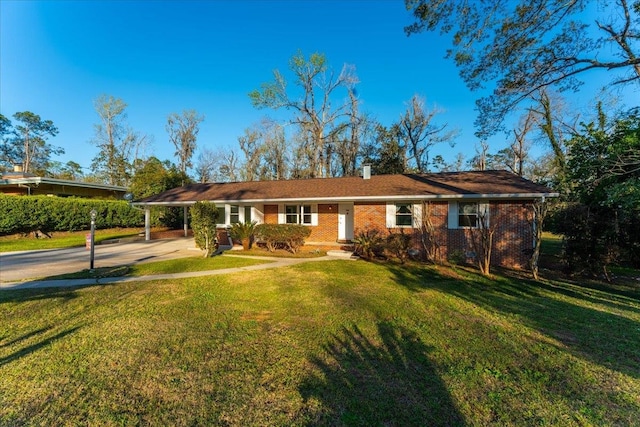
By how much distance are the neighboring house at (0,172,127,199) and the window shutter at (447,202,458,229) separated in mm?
23937

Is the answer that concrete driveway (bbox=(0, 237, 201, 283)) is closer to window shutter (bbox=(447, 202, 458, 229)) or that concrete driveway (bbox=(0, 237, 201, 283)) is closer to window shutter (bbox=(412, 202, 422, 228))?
window shutter (bbox=(412, 202, 422, 228))

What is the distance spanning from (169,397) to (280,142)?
34.2 meters

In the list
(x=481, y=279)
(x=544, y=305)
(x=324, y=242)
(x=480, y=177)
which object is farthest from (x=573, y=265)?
(x=324, y=242)

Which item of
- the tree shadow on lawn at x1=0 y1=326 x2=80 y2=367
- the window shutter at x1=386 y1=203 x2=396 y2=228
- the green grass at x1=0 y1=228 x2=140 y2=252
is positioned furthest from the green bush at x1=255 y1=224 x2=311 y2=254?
the green grass at x1=0 y1=228 x2=140 y2=252

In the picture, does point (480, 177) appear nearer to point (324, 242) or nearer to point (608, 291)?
point (608, 291)

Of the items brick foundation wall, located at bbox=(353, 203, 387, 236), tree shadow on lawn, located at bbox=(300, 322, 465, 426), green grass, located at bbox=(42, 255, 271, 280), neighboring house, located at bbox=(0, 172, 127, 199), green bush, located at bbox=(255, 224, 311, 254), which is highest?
neighboring house, located at bbox=(0, 172, 127, 199)

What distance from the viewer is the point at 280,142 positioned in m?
35.1

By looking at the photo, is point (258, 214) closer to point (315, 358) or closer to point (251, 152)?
point (315, 358)

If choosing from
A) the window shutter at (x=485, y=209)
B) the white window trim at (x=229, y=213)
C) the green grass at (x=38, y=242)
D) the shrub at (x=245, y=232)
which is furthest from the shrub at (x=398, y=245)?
the green grass at (x=38, y=242)

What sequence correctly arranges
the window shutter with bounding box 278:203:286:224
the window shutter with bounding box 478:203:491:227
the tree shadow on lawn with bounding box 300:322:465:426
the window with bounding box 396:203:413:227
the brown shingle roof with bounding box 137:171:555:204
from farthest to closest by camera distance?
the window shutter with bounding box 278:203:286:224 → the window with bounding box 396:203:413:227 → the brown shingle roof with bounding box 137:171:555:204 → the window shutter with bounding box 478:203:491:227 → the tree shadow on lawn with bounding box 300:322:465:426

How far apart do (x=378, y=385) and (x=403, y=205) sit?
9.90 meters

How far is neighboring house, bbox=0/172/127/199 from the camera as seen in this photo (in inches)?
724

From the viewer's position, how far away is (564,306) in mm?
5883

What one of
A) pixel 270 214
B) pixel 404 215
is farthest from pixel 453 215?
pixel 270 214
